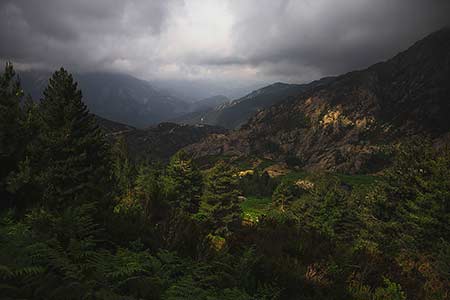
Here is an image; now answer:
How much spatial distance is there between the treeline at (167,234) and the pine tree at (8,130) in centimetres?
8

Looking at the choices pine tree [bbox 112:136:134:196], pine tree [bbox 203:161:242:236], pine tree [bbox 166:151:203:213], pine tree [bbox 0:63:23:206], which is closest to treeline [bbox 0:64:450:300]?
pine tree [bbox 0:63:23:206]

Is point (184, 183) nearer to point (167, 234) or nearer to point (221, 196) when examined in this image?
point (221, 196)

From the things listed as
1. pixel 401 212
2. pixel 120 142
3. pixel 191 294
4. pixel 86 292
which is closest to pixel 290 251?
pixel 191 294

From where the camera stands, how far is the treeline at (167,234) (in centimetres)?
499

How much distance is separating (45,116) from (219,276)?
2178 cm

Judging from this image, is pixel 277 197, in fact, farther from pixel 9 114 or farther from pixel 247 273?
pixel 247 273

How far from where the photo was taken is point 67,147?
75.3 feet

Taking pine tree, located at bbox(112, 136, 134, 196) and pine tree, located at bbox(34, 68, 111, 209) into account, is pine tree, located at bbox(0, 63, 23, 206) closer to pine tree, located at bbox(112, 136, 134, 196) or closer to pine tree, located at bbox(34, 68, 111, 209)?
pine tree, located at bbox(34, 68, 111, 209)

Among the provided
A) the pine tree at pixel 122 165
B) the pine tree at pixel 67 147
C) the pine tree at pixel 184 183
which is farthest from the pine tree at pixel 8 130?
the pine tree at pixel 122 165

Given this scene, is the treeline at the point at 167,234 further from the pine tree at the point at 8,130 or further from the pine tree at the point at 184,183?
the pine tree at the point at 184,183

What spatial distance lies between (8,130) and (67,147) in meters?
5.12

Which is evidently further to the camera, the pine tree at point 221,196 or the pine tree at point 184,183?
the pine tree at point 184,183

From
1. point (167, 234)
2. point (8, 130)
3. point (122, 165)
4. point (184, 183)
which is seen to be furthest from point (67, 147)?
point (122, 165)

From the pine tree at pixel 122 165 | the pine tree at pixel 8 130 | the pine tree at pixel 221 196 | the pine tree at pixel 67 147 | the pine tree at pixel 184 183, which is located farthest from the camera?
the pine tree at pixel 122 165
